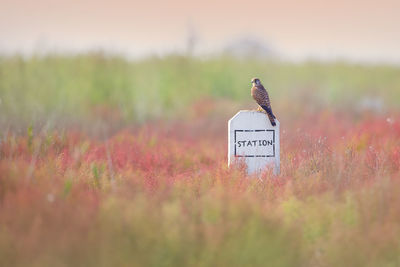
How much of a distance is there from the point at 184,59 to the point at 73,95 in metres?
4.33

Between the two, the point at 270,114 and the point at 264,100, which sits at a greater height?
the point at 264,100

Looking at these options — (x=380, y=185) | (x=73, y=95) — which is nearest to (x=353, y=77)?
(x=73, y=95)

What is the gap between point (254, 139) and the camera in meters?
7.64

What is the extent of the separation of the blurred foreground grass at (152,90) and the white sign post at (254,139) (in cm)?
493

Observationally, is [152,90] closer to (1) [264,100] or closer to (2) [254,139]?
(2) [254,139]

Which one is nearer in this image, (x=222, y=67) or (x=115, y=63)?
(x=115, y=63)

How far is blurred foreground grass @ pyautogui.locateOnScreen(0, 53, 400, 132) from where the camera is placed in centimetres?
1462

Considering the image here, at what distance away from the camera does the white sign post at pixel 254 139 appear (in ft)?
25.0

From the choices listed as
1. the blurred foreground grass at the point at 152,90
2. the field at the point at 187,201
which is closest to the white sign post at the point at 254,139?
the field at the point at 187,201

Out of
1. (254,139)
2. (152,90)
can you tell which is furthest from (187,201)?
(152,90)

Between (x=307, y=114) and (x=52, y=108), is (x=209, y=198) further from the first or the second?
(x=307, y=114)

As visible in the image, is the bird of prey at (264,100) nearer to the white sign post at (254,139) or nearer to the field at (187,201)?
the white sign post at (254,139)

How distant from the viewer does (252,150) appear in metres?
7.65

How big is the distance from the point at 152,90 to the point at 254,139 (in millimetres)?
10606
